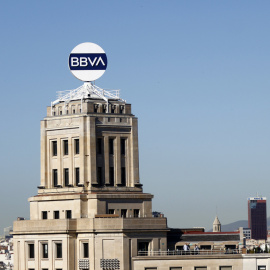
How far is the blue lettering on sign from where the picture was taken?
449ft

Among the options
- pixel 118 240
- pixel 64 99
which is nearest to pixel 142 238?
pixel 118 240

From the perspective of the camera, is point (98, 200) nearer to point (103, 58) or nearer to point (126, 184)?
point (126, 184)

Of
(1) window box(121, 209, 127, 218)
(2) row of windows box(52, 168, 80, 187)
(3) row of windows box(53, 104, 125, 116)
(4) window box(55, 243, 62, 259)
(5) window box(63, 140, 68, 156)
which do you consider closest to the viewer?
(4) window box(55, 243, 62, 259)

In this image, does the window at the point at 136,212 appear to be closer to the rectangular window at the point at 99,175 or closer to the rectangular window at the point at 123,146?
the rectangular window at the point at 99,175

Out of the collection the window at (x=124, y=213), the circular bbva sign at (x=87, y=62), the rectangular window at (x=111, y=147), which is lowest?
the window at (x=124, y=213)

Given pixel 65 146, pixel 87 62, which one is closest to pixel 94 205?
pixel 65 146

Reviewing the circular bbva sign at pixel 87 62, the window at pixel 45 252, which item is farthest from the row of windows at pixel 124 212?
the circular bbva sign at pixel 87 62

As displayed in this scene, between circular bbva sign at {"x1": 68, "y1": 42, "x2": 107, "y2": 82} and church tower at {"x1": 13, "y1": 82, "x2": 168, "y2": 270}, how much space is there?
221 centimetres

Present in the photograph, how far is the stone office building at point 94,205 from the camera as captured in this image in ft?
427

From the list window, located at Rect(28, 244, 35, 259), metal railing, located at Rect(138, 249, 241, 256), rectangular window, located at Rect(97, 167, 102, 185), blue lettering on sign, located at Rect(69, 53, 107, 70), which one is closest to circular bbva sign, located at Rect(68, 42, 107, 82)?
blue lettering on sign, located at Rect(69, 53, 107, 70)

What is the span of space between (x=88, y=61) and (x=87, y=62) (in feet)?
0.66

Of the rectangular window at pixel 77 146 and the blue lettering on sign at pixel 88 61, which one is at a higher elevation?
the blue lettering on sign at pixel 88 61

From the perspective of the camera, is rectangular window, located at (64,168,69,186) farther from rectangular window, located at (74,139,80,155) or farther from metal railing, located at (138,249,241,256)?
metal railing, located at (138,249,241,256)

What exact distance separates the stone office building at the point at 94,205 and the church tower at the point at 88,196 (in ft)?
0.44
